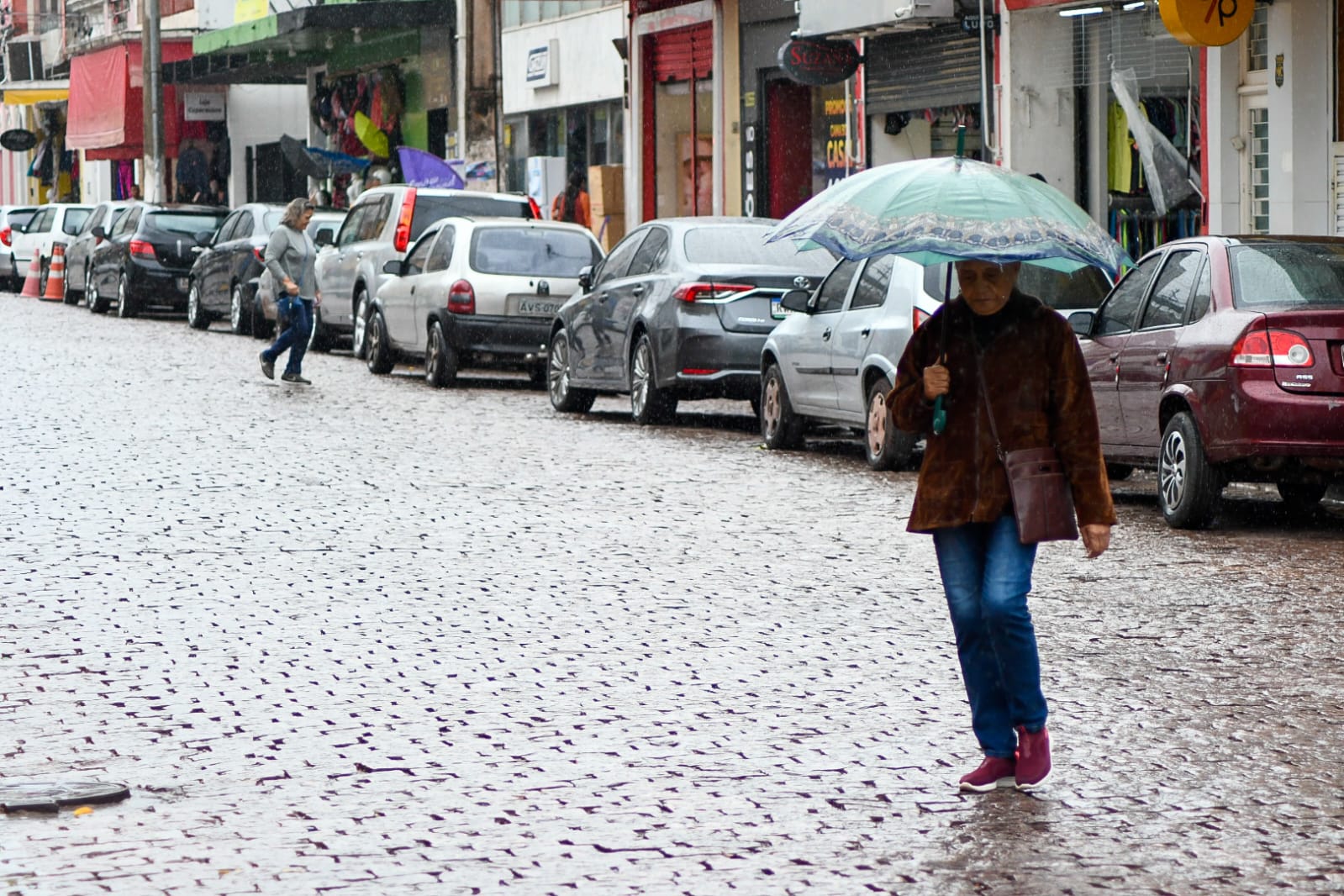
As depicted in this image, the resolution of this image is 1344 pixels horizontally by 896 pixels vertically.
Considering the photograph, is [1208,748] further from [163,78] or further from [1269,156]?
[163,78]

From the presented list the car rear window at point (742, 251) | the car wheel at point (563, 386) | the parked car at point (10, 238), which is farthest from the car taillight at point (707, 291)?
the parked car at point (10, 238)

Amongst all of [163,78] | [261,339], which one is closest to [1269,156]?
[261,339]

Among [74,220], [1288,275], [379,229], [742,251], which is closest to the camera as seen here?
[1288,275]

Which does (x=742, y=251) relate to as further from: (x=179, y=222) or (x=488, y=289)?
(x=179, y=222)

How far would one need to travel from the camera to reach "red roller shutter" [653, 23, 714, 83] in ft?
109

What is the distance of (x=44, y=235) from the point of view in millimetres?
43906

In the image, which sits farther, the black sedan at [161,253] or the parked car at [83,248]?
the parked car at [83,248]

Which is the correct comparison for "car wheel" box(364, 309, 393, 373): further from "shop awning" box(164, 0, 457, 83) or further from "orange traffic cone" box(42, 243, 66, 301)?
"orange traffic cone" box(42, 243, 66, 301)

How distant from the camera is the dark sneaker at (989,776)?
6.38m

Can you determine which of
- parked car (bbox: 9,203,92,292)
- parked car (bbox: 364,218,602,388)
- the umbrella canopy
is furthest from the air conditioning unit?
parked car (bbox: 9,203,92,292)

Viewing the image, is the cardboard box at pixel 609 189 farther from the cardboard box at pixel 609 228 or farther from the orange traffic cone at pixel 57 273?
the orange traffic cone at pixel 57 273

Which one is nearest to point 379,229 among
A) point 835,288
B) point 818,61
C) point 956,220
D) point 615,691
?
point 818,61

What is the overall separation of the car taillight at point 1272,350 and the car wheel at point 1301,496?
153 cm

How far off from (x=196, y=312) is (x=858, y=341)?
1827 cm
